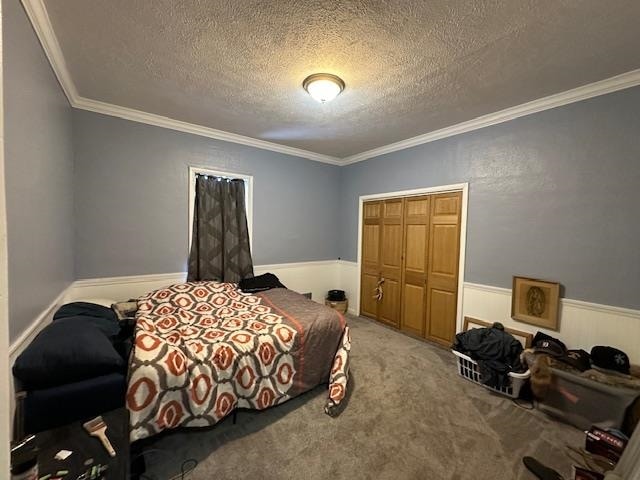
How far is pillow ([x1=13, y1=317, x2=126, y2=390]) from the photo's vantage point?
131 cm

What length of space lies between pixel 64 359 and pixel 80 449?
500 mm

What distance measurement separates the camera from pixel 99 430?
1.18m

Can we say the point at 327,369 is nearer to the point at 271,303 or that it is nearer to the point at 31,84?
the point at 271,303

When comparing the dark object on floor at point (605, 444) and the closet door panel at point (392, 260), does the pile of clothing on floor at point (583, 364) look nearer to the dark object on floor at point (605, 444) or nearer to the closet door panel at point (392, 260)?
the dark object on floor at point (605, 444)

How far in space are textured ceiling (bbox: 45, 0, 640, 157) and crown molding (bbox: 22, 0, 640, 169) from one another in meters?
0.08

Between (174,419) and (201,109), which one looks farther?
(201,109)

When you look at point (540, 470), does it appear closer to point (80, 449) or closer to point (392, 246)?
point (80, 449)

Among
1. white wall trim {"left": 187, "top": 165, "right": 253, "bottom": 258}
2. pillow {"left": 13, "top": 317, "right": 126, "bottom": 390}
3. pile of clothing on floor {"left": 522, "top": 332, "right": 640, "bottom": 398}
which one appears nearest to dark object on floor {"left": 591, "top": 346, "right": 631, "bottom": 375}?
pile of clothing on floor {"left": 522, "top": 332, "right": 640, "bottom": 398}

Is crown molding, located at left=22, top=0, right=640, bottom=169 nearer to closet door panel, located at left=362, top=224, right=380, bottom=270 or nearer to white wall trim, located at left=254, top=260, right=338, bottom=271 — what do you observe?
closet door panel, located at left=362, top=224, right=380, bottom=270

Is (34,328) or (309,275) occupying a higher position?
(34,328)

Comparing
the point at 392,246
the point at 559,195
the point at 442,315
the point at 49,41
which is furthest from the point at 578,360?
the point at 49,41

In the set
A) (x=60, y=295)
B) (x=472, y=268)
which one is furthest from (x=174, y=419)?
(x=472, y=268)

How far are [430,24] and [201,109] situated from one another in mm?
2257

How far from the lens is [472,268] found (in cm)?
299
